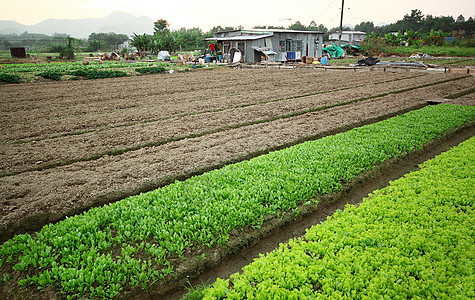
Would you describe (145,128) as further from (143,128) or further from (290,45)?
(290,45)

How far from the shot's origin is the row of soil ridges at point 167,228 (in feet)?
14.0

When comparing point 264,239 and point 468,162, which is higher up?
point 468,162

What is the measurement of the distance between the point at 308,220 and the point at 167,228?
2821mm

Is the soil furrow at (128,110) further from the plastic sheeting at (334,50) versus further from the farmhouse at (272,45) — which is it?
the plastic sheeting at (334,50)

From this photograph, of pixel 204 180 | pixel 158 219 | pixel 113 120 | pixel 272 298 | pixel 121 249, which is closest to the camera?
pixel 272 298

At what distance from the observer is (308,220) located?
608 cm

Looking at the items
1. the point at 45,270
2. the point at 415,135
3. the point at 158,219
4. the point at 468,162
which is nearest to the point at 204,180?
the point at 158,219

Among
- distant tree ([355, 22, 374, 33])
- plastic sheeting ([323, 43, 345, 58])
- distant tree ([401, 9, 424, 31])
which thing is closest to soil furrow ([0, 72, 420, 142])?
plastic sheeting ([323, 43, 345, 58])

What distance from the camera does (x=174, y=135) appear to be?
34.8ft

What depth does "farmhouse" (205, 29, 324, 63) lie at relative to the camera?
41500 mm

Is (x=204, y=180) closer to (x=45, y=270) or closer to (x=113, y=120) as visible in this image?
(x=45, y=270)

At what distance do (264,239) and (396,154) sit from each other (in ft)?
16.8

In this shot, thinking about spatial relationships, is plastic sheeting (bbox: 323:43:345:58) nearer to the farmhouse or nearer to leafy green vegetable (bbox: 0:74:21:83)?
the farmhouse

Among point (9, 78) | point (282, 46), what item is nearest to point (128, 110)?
point (9, 78)
